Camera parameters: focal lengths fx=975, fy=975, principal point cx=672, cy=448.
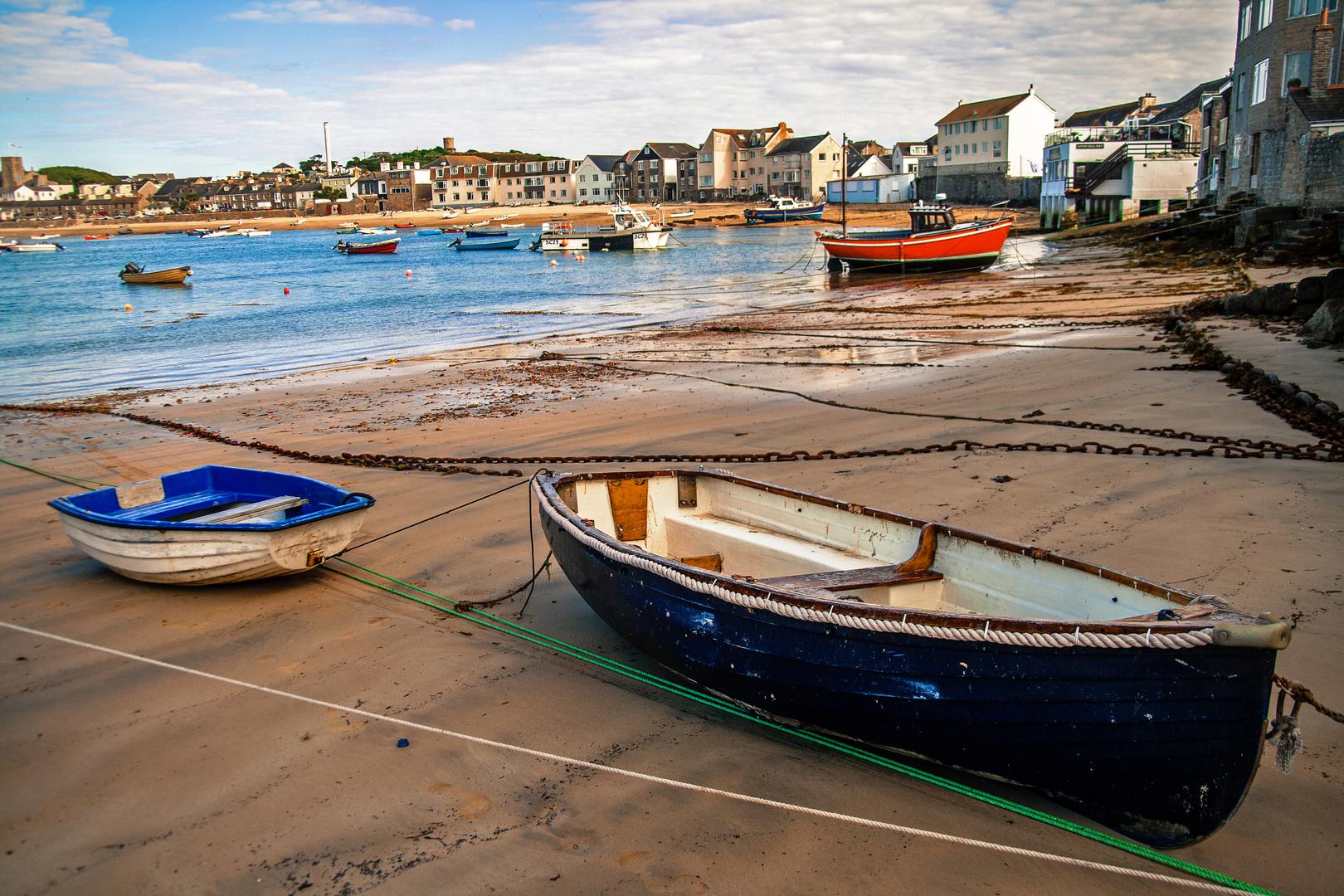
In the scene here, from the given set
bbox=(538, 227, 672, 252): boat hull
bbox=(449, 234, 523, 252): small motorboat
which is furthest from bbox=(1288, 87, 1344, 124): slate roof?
bbox=(449, 234, 523, 252): small motorboat

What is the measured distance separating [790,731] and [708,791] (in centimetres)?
71

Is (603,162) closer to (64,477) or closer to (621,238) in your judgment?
(621,238)

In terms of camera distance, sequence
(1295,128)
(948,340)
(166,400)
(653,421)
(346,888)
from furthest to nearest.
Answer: (1295,128) → (948,340) → (166,400) → (653,421) → (346,888)

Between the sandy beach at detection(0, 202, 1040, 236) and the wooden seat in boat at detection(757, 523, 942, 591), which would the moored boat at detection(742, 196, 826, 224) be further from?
the wooden seat in boat at detection(757, 523, 942, 591)

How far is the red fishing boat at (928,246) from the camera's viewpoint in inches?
1443

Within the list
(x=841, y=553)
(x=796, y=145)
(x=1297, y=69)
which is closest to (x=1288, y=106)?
(x=1297, y=69)

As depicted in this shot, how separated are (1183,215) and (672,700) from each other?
140 feet

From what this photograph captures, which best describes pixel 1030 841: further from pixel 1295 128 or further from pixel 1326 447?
pixel 1295 128

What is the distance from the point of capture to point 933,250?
37188mm

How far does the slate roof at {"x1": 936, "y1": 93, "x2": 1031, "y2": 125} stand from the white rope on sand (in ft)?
321

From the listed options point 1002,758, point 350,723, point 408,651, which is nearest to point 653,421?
point 408,651

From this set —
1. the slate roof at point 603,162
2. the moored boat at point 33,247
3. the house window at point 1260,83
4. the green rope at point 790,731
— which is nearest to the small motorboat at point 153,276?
the house window at point 1260,83

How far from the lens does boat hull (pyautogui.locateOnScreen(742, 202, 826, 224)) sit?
102 meters

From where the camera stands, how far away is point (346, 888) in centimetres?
428
